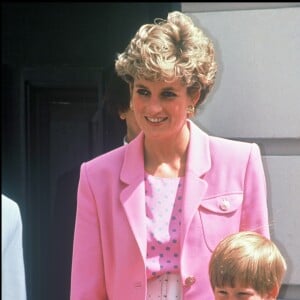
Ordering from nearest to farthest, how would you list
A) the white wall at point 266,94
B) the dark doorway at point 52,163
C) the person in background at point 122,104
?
the person in background at point 122,104 → the white wall at point 266,94 → the dark doorway at point 52,163

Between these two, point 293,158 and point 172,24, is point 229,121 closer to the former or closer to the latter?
point 293,158

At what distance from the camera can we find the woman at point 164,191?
2309mm

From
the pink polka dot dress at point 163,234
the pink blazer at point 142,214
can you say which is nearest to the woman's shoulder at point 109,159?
the pink blazer at point 142,214

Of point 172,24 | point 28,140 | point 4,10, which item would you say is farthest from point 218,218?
point 4,10

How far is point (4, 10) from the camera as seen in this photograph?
119 inches

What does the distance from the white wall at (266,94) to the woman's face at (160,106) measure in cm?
58

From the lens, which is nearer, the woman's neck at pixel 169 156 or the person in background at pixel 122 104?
the woman's neck at pixel 169 156

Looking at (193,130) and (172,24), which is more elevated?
(172,24)

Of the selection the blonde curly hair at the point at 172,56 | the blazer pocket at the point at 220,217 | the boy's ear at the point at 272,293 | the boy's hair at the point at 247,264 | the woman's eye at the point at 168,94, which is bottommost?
the boy's ear at the point at 272,293

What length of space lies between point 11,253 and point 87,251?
222 mm

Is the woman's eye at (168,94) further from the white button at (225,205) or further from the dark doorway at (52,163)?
the dark doorway at (52,163)

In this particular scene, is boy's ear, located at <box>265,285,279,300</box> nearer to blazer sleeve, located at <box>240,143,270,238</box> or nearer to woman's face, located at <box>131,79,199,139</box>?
blazer sleeve, located at <box>240,143,270,238</box>

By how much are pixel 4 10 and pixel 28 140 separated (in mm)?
472

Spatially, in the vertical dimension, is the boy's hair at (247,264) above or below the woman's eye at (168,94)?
below
